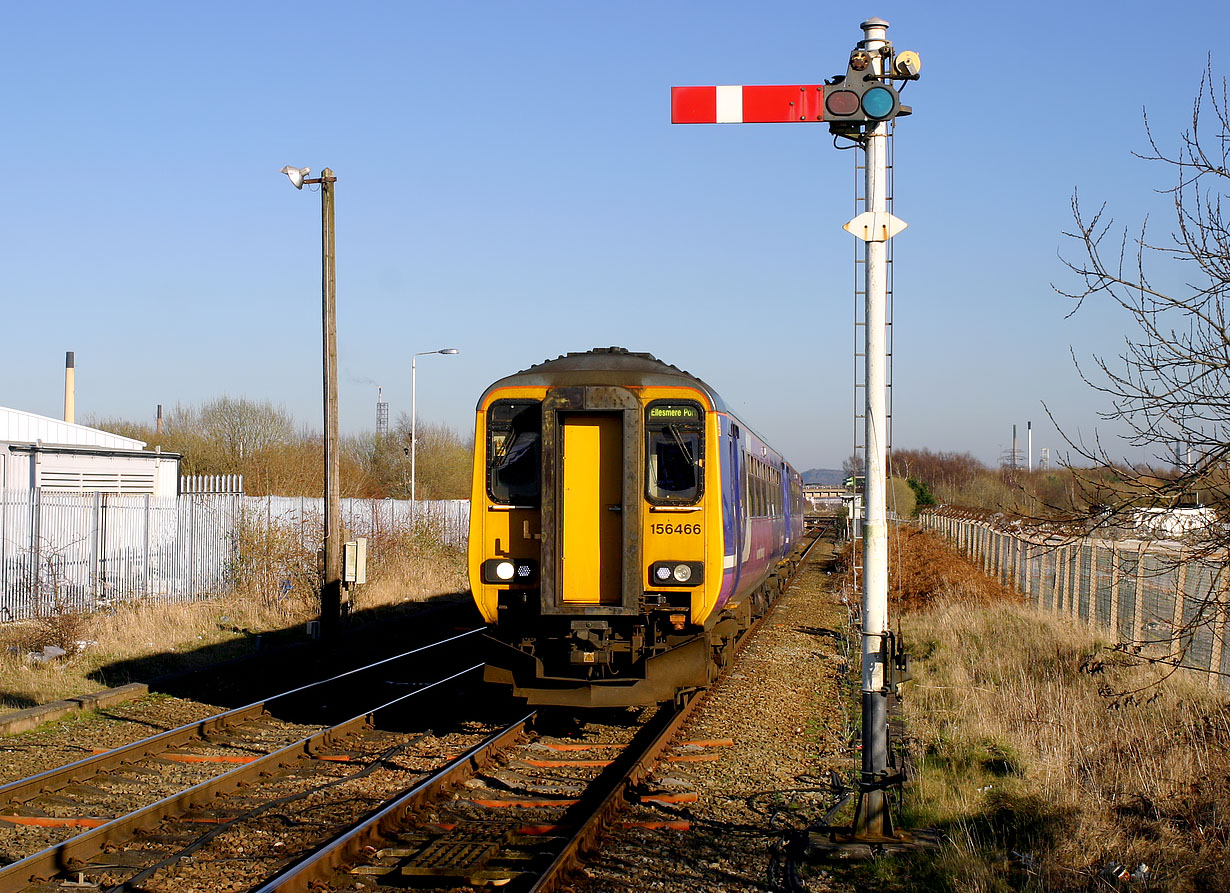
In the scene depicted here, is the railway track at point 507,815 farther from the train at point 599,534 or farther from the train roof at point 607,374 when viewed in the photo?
the train roof at point 607,374

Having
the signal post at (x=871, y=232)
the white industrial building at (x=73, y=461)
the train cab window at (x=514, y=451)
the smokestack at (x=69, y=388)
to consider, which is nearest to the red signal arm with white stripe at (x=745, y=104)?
the signal post at (x=871, y=232)

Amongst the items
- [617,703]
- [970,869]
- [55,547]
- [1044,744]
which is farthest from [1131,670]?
[55,547]

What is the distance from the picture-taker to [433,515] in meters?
27.9

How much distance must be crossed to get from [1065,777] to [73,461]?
20.9m

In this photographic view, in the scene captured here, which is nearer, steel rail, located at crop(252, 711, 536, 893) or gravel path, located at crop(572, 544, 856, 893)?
steel rail, located at crop(252, 711, 536, 893)

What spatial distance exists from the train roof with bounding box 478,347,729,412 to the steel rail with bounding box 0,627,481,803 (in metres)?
3.78

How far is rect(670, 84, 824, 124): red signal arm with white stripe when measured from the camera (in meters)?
6.71

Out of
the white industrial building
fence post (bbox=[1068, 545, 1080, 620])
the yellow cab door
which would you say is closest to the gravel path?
the yellow cab door

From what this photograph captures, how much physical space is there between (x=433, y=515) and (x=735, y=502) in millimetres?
18166

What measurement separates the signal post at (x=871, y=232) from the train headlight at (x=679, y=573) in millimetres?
2908

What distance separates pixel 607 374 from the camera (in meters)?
9.77

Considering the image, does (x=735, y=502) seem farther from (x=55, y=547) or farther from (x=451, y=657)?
(x=55, y=547)

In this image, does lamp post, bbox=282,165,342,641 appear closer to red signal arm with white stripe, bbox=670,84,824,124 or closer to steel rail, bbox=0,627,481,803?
steel rail, bbox=0,627,481,803

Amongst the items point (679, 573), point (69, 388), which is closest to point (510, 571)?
point (679, 573)
